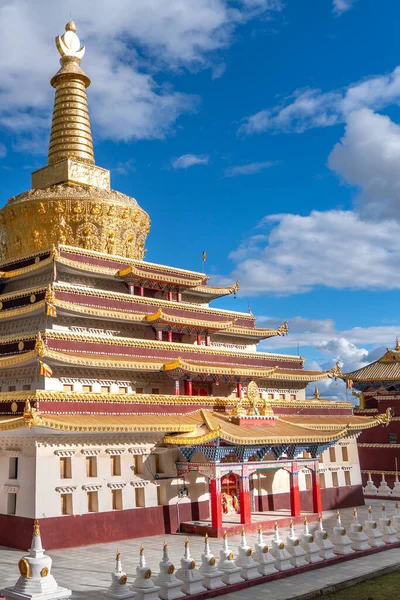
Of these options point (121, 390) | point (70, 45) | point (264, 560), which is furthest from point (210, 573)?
point (70, 45)

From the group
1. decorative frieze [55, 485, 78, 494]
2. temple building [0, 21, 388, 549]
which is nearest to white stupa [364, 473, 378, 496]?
temple building [0, 21, 388, 549]

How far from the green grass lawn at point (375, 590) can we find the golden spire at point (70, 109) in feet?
94.1

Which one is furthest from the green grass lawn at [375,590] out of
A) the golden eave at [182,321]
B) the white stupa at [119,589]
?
the golden eave at [182,321]

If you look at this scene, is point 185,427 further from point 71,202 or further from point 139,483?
point 71,202

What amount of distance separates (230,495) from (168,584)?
13878 millimetres

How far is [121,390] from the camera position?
3134cm

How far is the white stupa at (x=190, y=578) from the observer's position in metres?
18.8

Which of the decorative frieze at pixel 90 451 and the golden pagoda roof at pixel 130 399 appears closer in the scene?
the golden pagoda roof at pixel 130 399

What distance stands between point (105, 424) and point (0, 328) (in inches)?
433

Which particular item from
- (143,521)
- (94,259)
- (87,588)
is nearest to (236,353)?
(94,259)

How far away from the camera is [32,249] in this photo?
125 ft

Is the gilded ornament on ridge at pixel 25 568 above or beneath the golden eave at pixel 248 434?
beneath

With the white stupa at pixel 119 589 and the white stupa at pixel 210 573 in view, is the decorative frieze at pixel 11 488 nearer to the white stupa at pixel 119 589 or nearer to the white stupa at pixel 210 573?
the white stupa at pixel 210 573

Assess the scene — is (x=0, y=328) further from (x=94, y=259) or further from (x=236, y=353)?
(x=236, y=353)
